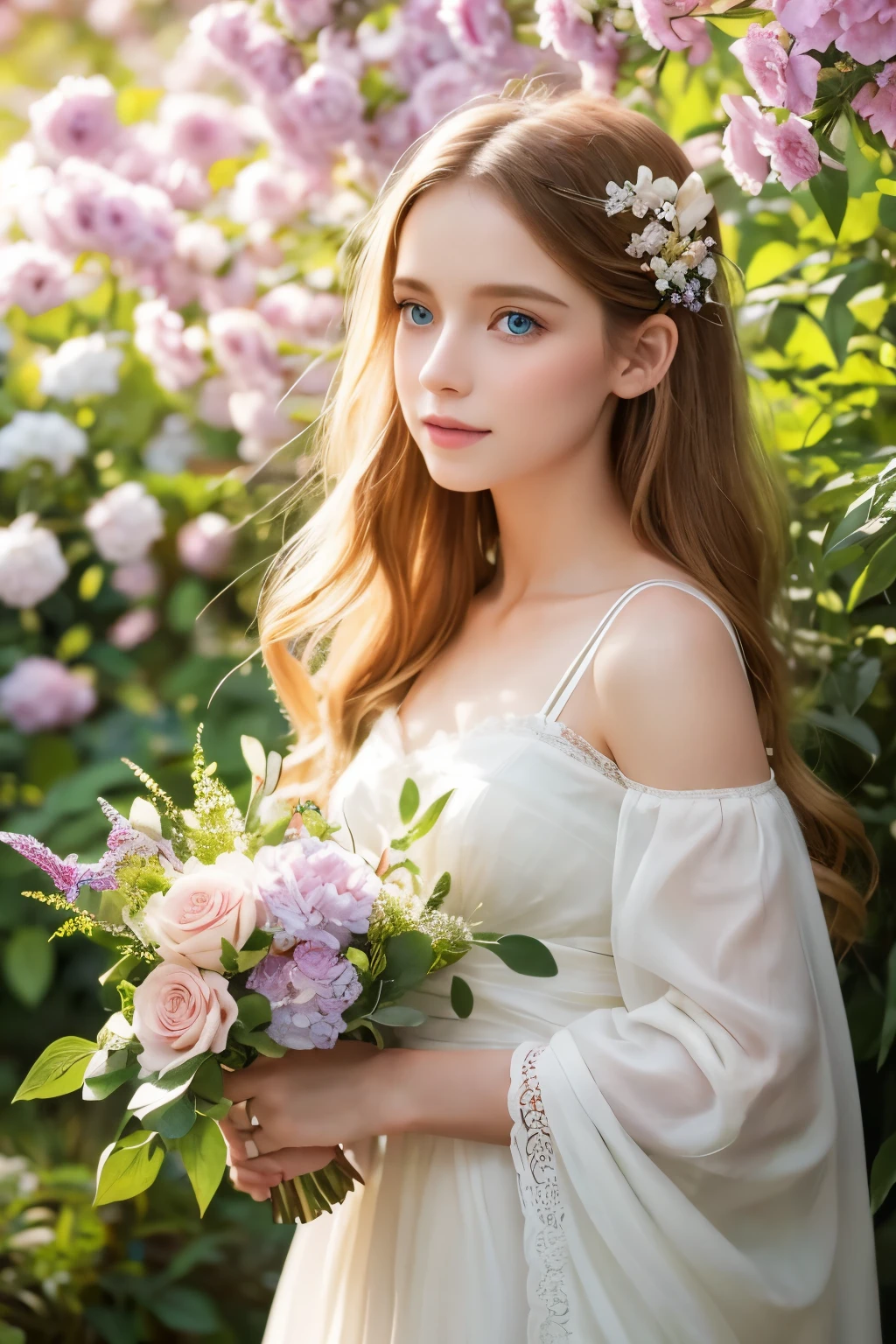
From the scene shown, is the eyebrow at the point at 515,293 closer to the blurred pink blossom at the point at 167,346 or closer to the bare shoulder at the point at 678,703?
the bare shoulder at the point at 678,703

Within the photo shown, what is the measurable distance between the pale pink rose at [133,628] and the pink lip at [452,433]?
1312 mm

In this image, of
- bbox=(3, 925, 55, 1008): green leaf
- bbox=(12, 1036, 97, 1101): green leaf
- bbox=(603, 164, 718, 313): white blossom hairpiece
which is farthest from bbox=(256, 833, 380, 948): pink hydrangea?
bbox=(3, 925, 55, 1008): green leaf

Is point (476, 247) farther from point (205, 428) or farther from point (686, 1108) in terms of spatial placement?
point (205, 428)

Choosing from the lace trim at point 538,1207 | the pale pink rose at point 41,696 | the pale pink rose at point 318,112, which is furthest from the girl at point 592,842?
the pale pink rose at point 41,696

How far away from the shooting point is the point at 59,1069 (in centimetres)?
128

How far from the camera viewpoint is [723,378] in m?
1.50

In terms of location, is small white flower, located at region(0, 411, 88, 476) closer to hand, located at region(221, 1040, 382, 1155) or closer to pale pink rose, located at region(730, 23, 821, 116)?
hand, located at region(221, 1040, 382, 1155)

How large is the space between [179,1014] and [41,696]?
137 centimetres

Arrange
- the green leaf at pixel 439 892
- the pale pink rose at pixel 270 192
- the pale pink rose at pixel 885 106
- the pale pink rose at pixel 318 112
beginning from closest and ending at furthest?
the pale pink rose at pixel 885 106 < the green leaf at pixel 439 892 < the pale pink rose at pixel 318 112 < the pale pink rose at pixel 270 192

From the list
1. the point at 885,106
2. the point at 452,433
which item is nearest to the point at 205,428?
the point at 452,433

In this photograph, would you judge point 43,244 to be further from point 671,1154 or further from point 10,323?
point 671,1154

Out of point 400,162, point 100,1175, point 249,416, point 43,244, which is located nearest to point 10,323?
point 43,244

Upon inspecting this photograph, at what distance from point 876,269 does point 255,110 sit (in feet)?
4.01

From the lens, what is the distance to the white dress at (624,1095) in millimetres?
1213
